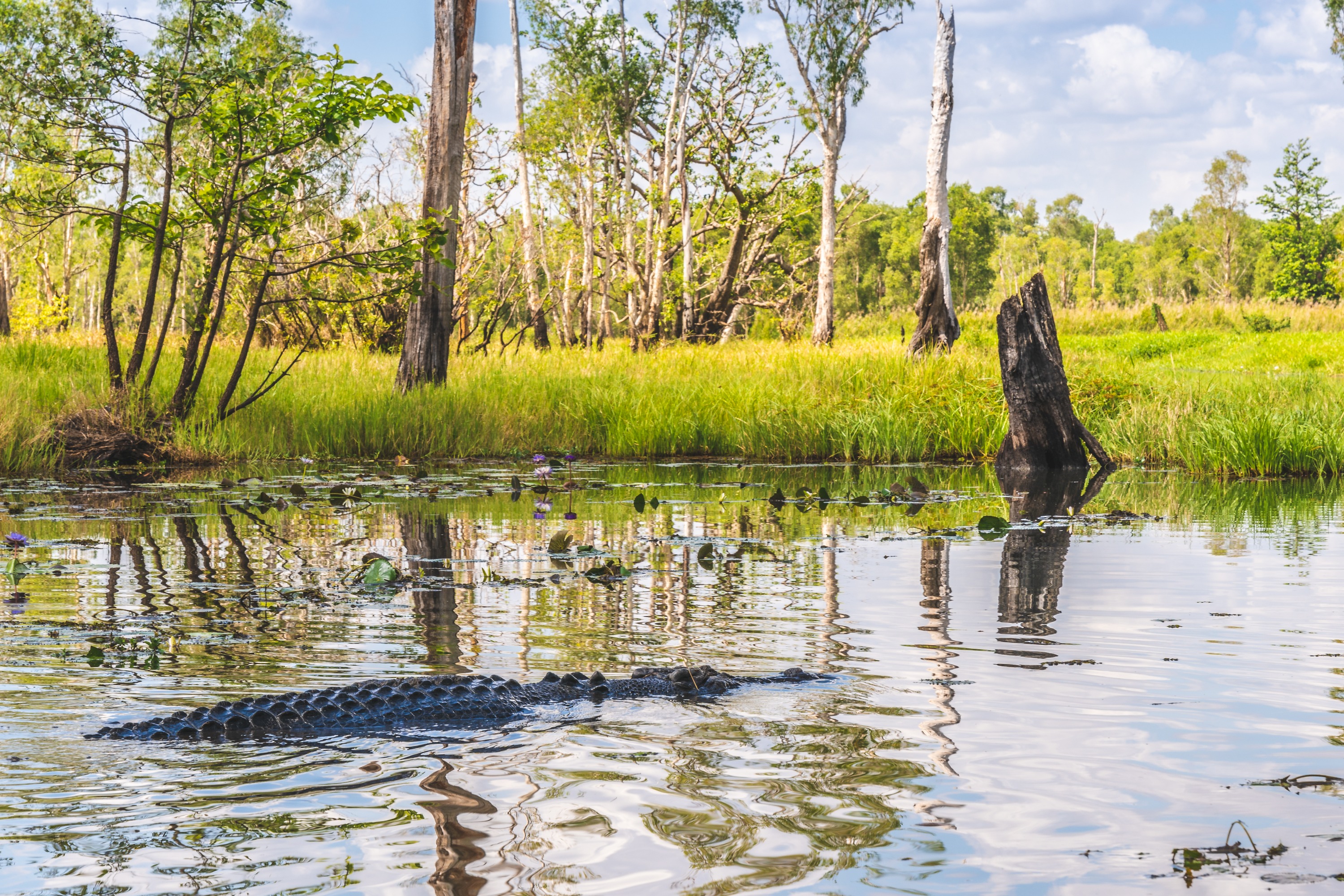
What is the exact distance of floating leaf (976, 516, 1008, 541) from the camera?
5.98 metres

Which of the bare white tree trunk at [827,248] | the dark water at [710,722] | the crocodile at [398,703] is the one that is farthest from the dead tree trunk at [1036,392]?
the bare white tree trunk at [827,248]

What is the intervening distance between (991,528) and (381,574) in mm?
3389

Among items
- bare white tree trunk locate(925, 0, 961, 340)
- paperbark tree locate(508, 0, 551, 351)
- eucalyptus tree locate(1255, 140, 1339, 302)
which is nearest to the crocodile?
bare white tree trunk locate(925, 0, 961, 340)

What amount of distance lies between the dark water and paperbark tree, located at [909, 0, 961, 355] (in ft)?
35.5

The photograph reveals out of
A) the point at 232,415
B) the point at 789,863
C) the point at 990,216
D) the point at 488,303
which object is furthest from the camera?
the point at 990,216

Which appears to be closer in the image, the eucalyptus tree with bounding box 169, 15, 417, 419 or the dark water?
the dark water

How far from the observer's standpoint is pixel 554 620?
154 inches

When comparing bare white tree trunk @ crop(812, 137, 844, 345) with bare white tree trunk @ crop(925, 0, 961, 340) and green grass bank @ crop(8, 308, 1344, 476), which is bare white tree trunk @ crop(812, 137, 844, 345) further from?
green grass bank @ crop(8, 308, 1344, 476)

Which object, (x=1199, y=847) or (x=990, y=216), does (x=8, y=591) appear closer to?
(x=1199, y=847)

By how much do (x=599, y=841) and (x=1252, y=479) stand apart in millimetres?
9603

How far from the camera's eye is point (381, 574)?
14.4 ft

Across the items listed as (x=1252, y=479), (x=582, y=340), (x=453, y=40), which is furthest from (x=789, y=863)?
(x=582, y=340)

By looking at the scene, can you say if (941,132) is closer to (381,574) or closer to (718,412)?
(718,412)

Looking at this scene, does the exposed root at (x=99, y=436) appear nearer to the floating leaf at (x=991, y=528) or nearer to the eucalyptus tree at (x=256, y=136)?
the eucalyptus tree at (x=256, y=136)
